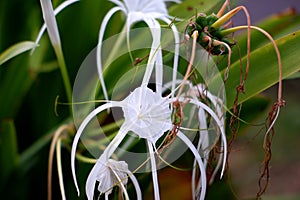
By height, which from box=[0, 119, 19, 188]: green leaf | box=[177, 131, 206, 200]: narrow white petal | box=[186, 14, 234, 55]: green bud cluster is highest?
box=[186, 14, 234, 55]: green bud cluster

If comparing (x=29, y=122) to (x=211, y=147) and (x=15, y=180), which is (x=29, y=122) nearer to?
(x=15, y=180)

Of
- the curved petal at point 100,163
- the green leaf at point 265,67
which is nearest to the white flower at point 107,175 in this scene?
the curved petal at point 100,163

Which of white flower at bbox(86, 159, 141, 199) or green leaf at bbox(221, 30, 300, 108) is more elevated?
green leaf at bbox(221, 30, 300, 108)

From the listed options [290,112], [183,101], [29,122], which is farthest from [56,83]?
[290,112]

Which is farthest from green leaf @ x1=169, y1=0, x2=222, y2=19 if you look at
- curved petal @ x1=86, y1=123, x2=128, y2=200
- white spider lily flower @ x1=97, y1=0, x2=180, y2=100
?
curved petal @ x1=86, y1=123, x2=128, y2=200

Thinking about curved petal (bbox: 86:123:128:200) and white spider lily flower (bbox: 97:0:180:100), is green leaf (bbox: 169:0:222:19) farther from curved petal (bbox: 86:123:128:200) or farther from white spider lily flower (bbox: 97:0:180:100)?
curved petal (bbox: 86:123:128:200)

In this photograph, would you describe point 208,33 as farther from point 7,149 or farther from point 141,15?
point 7,149
